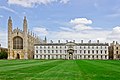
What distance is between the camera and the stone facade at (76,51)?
429ft

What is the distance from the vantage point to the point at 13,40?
121 m

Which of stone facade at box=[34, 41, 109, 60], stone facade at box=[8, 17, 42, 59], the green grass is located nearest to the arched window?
stone facade at box=[8, 17, 42, 59]

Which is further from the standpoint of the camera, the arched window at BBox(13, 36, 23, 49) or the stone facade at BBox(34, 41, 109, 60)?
the stone facade at BBox(34, 41, 109, 60)

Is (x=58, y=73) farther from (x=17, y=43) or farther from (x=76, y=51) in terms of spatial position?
(x=76, y=51)

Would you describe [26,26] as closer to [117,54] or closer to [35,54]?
[35,54]

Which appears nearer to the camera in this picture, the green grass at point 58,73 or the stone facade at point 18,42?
the green grass at point 58,73

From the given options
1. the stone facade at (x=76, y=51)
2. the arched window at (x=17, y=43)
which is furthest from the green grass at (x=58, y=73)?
the stone facade at (x=76, y=51)

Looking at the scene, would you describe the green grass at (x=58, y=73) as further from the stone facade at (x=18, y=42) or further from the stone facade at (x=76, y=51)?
the stone facade at (x=76, y=51)

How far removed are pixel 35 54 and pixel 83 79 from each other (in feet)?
386

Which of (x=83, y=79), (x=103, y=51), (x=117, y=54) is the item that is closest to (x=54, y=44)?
(x=103, y=51)

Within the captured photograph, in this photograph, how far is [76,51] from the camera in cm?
13112

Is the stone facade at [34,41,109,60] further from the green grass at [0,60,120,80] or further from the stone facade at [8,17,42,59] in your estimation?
the green grass at [0,60,120,80]

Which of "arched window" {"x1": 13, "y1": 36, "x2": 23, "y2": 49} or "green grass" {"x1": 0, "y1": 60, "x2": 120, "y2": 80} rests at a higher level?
"arched window" {"x1": 13, "y1": 36, "x2": 23, "y2": 49}

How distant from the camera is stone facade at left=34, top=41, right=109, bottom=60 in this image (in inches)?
5143
